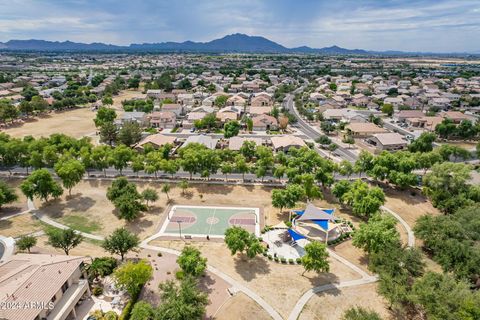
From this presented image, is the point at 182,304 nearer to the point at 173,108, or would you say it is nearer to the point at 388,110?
the point at 173,108

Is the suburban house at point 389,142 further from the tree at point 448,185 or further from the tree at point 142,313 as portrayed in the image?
the tree at point 142,313

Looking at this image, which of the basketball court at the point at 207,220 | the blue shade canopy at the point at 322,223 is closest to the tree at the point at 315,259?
the blue shade canopy at the point at 322,223

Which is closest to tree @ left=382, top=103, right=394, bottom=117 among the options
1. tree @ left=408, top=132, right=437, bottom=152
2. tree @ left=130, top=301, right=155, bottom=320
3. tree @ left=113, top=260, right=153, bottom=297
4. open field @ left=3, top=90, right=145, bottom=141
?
tree @ left=408, top=132, right=437, bottom=152

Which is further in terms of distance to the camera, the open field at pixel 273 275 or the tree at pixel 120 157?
the tree at pixel 120 157

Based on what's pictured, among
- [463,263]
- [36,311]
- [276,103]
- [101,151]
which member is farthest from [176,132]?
[463,263]

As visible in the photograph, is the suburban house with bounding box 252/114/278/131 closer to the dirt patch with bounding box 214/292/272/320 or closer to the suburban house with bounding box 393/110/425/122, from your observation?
the suburban house with bounding box 393/110/425/122

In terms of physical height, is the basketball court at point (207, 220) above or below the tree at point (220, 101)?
below
